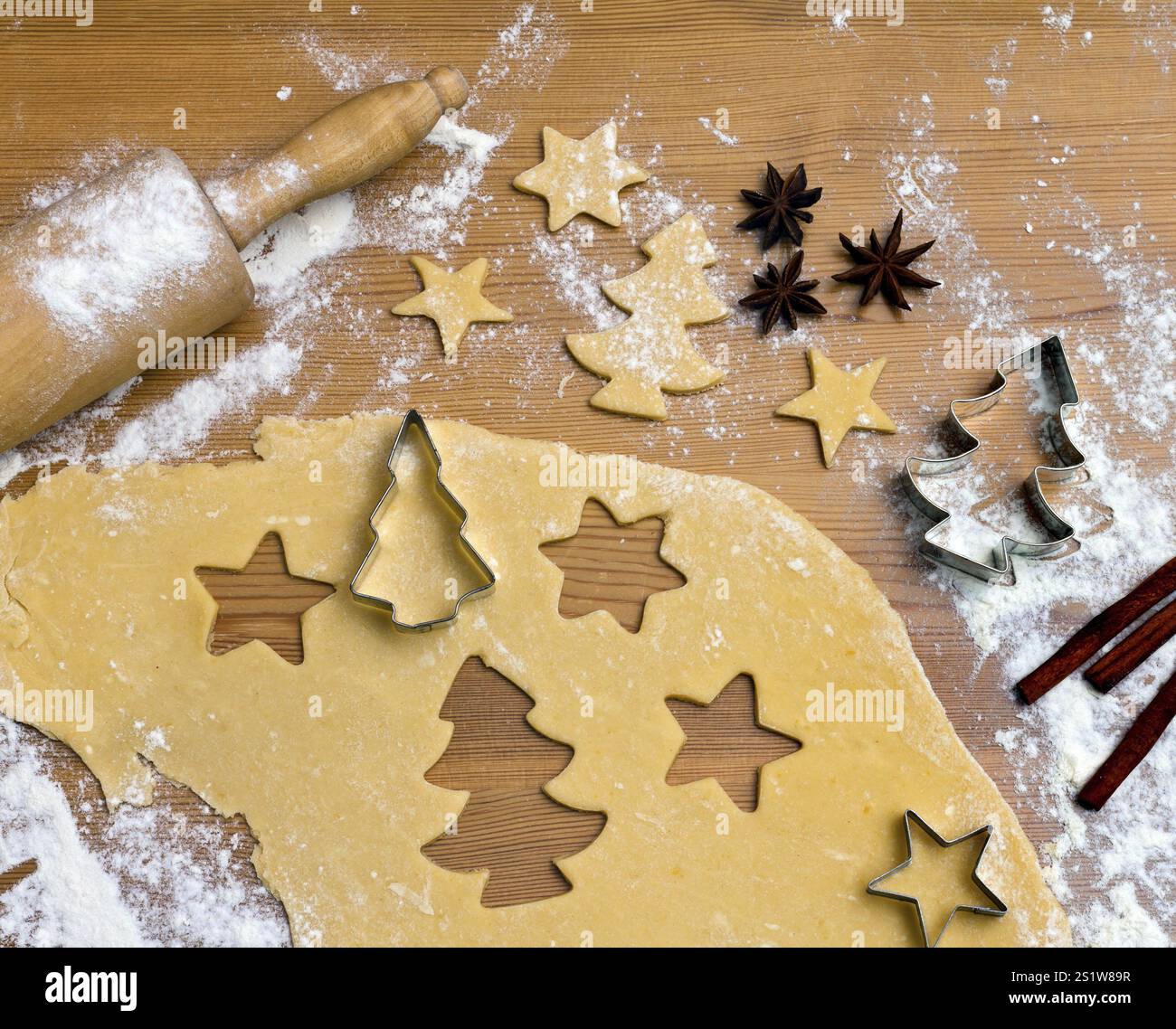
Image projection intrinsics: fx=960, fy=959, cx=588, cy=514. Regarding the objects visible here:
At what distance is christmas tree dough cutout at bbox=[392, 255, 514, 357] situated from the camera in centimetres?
162

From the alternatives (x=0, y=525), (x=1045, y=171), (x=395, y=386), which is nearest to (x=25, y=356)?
(x=0, y=525)

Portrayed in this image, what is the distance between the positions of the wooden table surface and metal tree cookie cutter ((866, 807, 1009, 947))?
18 cm

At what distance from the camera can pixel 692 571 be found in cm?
155

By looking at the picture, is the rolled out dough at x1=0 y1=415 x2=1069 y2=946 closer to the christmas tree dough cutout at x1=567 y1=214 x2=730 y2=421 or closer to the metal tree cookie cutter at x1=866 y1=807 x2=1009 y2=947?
the metal tree cookie cutter at x1=866 y1=807 x2=1009 y2=947

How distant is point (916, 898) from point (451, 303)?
1.20 m

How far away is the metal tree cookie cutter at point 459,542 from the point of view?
1472mm

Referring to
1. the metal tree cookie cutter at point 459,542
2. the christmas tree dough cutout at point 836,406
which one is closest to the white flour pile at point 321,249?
the metal tree cookie cutter at point 459,542

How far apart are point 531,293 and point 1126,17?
1.26 m

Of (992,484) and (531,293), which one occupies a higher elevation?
(531,293)

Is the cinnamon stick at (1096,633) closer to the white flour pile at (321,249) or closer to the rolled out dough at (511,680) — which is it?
the rolled out dough at (511,680)

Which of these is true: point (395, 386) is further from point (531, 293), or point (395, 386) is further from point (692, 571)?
point (692, 571)

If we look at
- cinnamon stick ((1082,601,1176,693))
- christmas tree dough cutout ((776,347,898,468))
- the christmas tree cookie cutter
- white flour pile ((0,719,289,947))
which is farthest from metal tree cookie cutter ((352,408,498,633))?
cinnamon stick ((1082,601,1176,693))

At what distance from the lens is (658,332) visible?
5.36ft

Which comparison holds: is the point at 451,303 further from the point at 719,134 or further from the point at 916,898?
the point at 916,898
